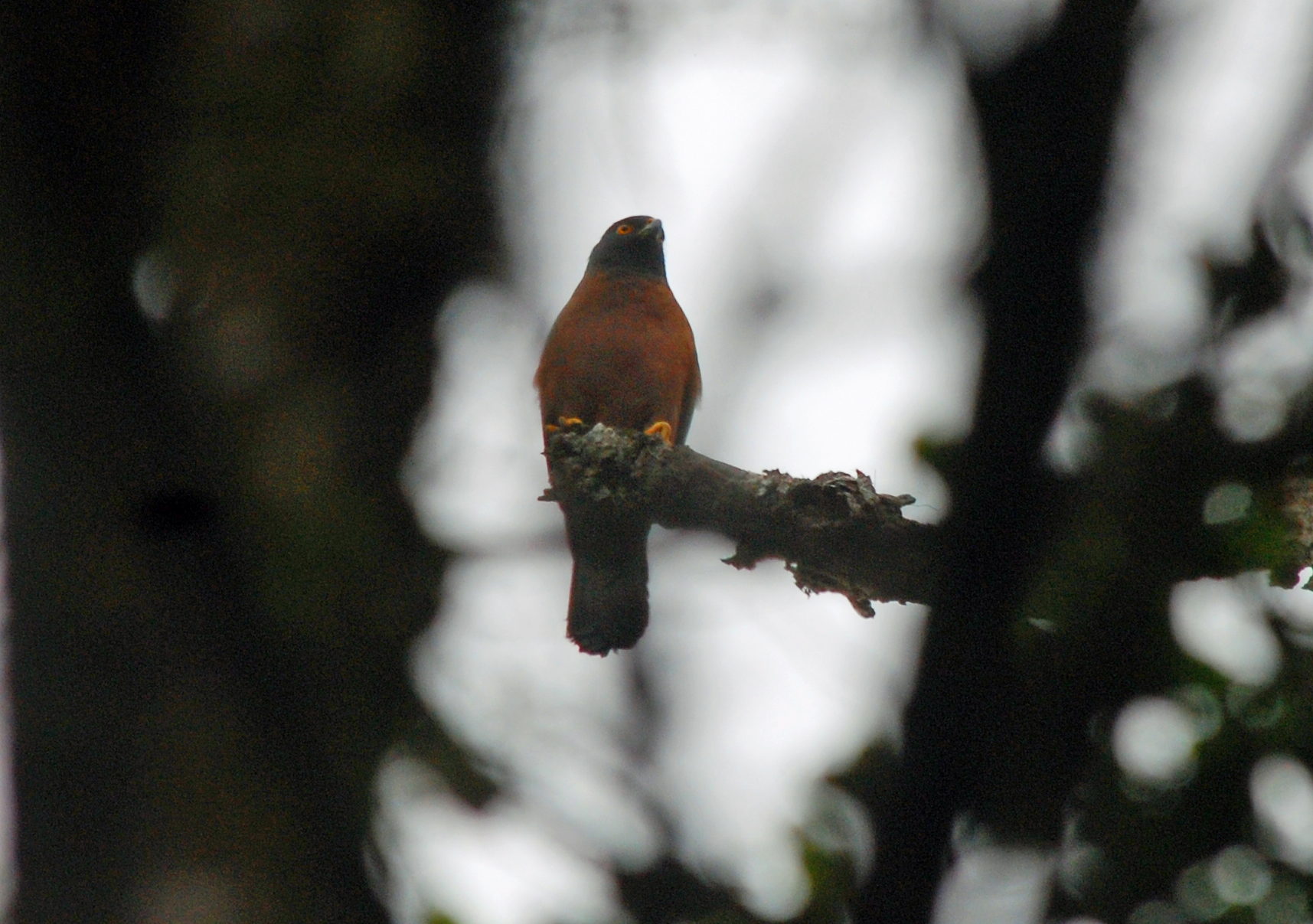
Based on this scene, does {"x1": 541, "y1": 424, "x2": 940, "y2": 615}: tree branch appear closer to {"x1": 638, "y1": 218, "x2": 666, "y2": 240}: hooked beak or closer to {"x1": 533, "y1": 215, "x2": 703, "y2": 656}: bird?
{"x1": 533, "y1": 215, "x2": 703, "y2": 656}: bird

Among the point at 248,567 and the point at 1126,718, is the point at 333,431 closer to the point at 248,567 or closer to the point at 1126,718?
the point at 248,567

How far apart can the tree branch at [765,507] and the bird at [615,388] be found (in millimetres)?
176

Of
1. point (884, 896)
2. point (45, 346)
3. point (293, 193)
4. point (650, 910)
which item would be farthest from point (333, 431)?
point (884, 896)

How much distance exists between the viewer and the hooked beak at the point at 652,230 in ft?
23.0

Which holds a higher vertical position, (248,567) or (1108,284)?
(1108,284)

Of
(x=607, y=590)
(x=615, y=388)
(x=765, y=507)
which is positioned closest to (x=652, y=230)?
(x=615, y=388)

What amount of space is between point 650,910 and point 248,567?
1.58 m

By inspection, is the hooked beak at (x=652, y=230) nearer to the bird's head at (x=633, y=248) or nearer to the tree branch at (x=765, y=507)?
the bird's head at (x=633, y=248)

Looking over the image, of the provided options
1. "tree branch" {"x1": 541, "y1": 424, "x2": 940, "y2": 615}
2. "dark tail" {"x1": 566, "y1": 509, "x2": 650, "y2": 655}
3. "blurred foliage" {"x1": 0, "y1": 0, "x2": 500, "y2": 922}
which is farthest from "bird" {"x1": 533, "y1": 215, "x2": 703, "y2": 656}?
"blurred foliage" {"x1": 0, "y1": 0, "x2": 500, "y2": 922}

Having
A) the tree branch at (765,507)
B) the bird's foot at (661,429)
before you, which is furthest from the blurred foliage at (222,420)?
the bird's foot at (661,429)

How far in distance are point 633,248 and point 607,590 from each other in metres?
2.71

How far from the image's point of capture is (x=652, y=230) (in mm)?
7012

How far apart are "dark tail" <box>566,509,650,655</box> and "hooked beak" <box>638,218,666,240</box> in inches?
102

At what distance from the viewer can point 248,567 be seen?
10.3 ft
